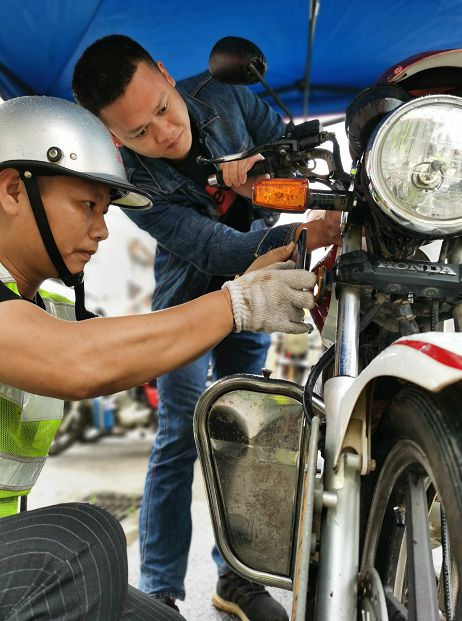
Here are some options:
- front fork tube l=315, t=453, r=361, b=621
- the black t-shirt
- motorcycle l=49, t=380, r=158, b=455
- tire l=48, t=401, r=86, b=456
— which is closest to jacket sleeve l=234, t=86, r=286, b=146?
the black t-shirt

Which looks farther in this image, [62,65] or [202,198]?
[62,65]

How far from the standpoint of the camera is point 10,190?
1.17 meters

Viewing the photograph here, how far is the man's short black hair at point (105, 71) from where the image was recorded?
1.65 metres

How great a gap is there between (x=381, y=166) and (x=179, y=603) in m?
1.62

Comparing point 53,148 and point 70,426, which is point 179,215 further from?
point 70,426

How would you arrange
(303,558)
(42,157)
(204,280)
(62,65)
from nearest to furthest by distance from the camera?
(303,558) → (42,157) → (204,280) → (62,65)

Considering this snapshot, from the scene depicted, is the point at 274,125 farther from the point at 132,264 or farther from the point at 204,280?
the point at 132,264

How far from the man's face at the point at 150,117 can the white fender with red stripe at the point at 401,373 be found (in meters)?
0.98

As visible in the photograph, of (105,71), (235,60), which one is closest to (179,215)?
(105,71)

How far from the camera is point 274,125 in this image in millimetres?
1947

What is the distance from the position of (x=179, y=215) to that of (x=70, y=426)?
4.28m

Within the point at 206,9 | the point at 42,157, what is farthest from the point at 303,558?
the point at 206,9

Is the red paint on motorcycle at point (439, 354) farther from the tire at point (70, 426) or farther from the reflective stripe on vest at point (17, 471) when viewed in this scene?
the tire at point (70, 426)

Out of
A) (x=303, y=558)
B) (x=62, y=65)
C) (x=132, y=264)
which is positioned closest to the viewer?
(x=303, y=558)
